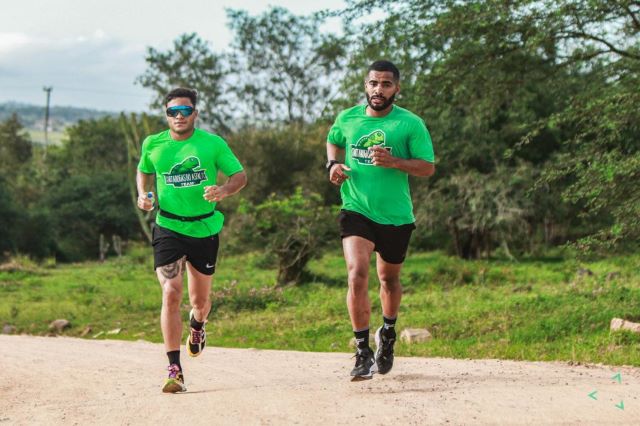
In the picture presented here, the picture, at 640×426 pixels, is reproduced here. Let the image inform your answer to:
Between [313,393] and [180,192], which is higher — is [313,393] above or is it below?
below

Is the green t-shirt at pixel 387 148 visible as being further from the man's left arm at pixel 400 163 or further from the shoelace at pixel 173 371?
the shoelace at pixel 173 371

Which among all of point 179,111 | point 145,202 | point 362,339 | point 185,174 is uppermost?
point 179,111

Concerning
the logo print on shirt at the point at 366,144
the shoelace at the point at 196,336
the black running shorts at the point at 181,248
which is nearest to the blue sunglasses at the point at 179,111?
the black running shorts at the point at 181,248

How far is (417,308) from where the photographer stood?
13.9 meters

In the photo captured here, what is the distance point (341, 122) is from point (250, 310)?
929cm

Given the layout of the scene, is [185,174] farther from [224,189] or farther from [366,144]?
[366,144]

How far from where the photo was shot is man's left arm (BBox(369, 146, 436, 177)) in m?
6.15

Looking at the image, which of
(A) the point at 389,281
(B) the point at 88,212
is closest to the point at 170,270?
(A) the point at 389,281

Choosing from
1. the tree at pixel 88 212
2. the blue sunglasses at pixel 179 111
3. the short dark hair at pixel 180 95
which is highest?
the short dark hair at pixel 180 95

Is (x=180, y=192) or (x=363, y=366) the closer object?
(x=363, y=366)

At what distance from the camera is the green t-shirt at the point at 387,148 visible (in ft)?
20.9

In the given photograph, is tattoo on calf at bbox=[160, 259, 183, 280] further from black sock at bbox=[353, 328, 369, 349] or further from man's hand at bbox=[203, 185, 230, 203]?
black sock at bbox=[353, 328, 369, 349]

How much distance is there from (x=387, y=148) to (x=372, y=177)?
25cm

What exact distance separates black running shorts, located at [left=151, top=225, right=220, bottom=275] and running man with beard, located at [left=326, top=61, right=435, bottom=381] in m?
1.05
